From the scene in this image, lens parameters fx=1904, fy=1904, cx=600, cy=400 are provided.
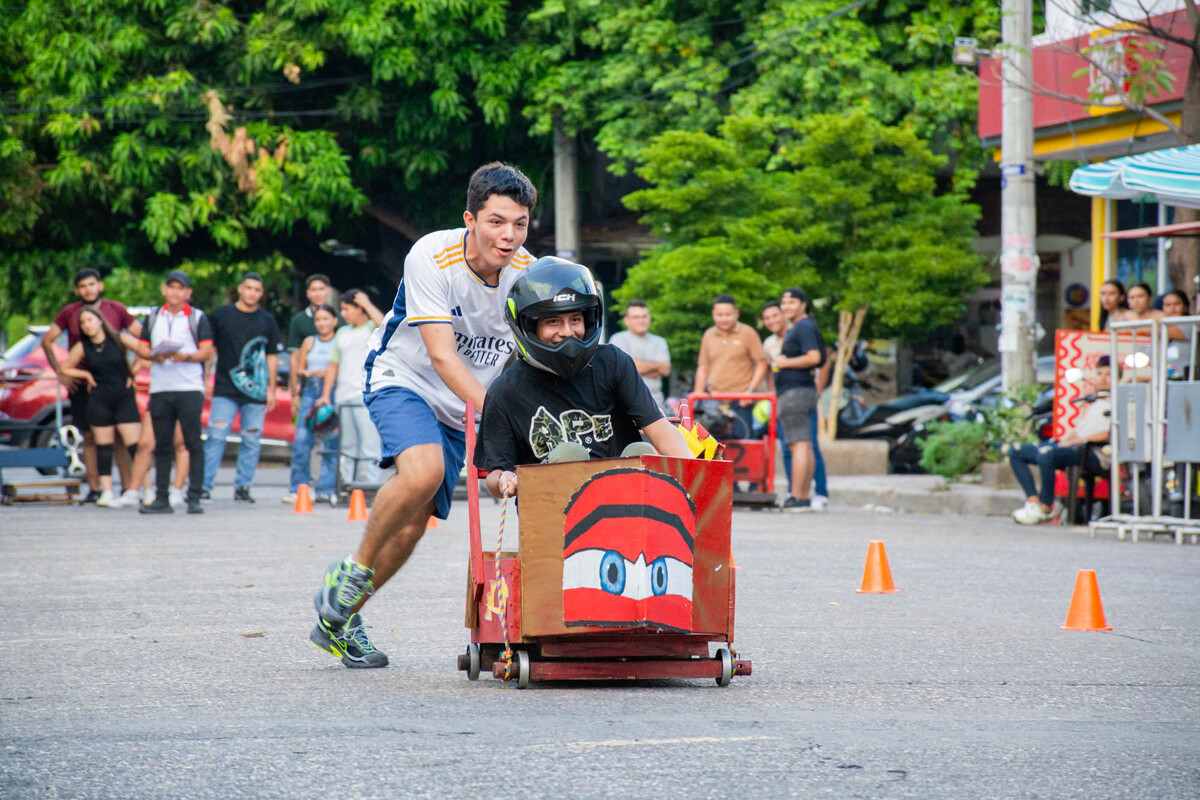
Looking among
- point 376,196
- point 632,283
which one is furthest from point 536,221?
point 632,283

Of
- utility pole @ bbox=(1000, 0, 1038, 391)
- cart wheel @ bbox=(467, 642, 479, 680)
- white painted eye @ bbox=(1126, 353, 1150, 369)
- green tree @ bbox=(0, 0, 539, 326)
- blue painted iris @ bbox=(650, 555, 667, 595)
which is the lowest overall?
cart wheel @ bbox=(467, 642, 479, 680)

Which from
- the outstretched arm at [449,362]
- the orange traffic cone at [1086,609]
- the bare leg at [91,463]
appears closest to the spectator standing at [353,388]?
the bare leg at [91,463]

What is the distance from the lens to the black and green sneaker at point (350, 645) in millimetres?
6828

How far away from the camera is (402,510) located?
6.66m

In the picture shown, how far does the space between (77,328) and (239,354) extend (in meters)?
1.42

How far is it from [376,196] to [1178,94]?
1451 centimetres

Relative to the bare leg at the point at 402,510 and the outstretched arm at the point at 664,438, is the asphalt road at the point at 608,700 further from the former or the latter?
the outstretched arm at the point at 664,438

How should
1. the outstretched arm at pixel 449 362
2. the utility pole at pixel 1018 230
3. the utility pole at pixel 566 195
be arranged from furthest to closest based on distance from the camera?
1. the utility pole at pixel 566 195
2. the utility pole at pixel 1018 230
3. the outstretched arm at pixel 449 362

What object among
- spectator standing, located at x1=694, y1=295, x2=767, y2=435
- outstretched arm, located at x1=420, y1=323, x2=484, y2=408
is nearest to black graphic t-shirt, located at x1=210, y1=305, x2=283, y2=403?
spectator standing, located at x1=694, y1=295, x2=767, y2=435

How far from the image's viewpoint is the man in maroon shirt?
16641 millimetres

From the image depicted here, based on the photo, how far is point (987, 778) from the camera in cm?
474

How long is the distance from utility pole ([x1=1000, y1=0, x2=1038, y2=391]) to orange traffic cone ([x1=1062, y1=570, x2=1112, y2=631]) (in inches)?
392

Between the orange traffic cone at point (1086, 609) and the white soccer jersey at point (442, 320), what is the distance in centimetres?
293

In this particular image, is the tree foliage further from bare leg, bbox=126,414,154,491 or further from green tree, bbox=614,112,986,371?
bare leg, bbox=126,414,154,491
